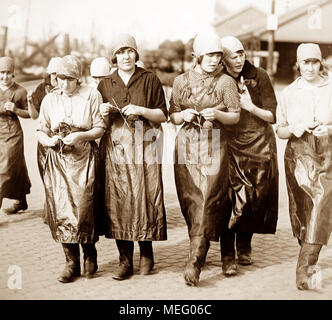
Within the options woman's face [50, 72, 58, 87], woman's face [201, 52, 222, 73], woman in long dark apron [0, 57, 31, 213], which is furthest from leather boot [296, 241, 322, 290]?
woman in long dark apron [0, 57, 31, 213]

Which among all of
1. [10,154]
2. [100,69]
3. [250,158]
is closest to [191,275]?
[250,158]

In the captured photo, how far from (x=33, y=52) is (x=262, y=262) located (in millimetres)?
4343

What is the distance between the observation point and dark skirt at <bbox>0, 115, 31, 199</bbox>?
764cm

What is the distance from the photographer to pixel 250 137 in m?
6.01

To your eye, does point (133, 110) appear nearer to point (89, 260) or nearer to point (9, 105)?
point (89, 260)

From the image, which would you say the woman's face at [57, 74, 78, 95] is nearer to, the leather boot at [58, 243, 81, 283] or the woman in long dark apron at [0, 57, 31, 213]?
the leather boot at [58, 243, 81, 283]

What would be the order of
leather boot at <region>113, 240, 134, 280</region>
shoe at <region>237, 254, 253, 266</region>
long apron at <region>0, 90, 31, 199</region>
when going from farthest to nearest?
long apron at <region>0, 90, 31, 199</region>
shoe at <region>237, 254, 253, 266</region>
leather boot at <region>113, 240, 134, 280</region>

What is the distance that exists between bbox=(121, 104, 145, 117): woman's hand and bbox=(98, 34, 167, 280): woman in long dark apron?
93 millimetres

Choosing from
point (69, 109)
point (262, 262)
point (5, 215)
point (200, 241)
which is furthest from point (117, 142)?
point (5, 215)

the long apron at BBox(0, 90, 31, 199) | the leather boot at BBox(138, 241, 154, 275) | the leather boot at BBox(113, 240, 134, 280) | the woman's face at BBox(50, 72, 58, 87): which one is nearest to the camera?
the leather boot at BBox(113, 240, 134, 280)

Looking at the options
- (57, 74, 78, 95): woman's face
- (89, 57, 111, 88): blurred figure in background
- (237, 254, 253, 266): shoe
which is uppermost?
(89, 57, 111, 88): blurred figure in background

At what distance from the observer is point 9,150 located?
769 centimetres
